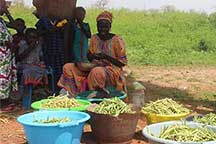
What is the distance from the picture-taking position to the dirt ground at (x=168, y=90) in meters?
6.09

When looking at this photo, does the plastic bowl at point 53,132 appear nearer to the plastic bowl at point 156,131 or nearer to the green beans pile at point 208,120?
the plastic bowl at point 156,131

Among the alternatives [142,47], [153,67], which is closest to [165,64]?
[153,67]

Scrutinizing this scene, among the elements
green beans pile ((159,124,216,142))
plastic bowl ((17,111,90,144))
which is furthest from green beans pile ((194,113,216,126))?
plastic bowl ((17,111,90,144))

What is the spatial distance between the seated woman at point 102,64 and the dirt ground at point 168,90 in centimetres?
68

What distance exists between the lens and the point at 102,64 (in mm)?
6883

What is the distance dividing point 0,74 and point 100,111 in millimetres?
2388

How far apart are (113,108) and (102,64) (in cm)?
155

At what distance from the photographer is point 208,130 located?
4293 millimetres

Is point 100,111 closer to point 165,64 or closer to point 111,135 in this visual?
point 111,135

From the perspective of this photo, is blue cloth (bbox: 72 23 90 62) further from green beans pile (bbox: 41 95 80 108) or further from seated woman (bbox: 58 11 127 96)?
green beans pile (bbox: 41 95 80 108)

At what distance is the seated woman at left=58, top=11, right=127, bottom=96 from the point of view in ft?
22.3

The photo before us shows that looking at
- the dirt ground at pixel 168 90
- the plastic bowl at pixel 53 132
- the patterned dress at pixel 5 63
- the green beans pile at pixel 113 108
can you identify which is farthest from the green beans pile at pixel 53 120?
the patterned dress at pixel 5 63

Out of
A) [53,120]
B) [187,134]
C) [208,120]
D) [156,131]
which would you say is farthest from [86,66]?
[187,134]

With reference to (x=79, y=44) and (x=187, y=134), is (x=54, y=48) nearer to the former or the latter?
(x=79, y=44)
